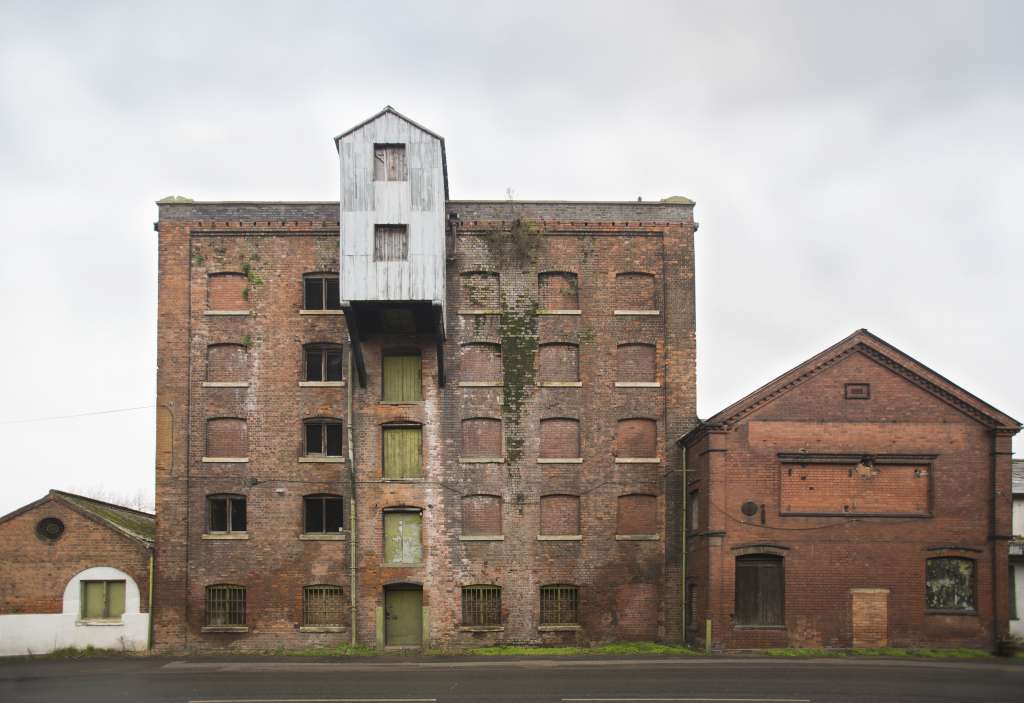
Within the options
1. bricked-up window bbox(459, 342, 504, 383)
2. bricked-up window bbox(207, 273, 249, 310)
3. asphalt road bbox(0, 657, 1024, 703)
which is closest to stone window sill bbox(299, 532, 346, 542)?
asphalt road bbox(0, 657, 1024, 703)

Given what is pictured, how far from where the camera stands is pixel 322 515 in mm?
34719

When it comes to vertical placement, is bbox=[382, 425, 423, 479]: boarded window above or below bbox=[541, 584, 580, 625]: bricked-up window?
above

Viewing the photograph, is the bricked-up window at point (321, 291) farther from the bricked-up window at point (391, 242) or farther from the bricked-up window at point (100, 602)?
the bricked-up window at point (100, 602)

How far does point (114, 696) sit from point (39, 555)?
12.1 metres

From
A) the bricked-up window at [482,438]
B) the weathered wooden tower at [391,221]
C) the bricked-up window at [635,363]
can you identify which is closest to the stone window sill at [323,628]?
the bricked-up window at [482,438]

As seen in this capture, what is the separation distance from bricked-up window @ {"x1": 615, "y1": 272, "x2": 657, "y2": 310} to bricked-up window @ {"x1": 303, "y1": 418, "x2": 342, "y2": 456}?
9.73 m

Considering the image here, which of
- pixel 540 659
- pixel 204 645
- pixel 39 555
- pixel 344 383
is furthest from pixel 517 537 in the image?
pixel 39 555

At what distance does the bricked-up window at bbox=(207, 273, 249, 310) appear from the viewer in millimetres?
35312

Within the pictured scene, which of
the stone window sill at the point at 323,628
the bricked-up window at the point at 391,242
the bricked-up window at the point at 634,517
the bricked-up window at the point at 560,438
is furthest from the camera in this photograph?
the bricked-up window at the point at 560,438

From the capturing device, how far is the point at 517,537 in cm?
3456

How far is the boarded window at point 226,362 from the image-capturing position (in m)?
35.1

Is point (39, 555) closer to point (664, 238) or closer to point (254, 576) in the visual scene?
point (254, 576)

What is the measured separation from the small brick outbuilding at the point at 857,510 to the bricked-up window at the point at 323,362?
1176 centimetres

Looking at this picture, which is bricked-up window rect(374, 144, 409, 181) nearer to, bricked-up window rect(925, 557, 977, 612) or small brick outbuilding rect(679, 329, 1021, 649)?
small brick outbuilding rect(679, 329, 1021, 649)
